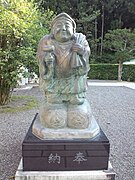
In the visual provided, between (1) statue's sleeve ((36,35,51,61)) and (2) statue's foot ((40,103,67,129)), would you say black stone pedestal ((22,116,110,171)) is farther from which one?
(1) statue's sleeve ((36,35,51,61))

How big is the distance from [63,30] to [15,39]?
319 cm

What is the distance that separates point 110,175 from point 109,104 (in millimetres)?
3955

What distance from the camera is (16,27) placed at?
14.8 ft

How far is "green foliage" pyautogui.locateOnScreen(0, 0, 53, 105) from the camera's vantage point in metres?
4.45

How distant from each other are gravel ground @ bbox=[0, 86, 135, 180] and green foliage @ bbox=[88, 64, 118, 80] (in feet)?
21.7

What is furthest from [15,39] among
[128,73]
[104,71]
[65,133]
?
[128,73]

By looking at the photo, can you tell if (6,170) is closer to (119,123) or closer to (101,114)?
(119,123)

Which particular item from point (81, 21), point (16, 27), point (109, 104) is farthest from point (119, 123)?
point (81, 21)

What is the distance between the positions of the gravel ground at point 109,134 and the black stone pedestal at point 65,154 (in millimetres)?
433

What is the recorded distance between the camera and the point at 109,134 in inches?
136

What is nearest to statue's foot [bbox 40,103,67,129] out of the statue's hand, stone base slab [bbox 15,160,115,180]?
stone base slab [bbox 15,160,115,180]

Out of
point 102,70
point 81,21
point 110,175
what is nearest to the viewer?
point 110,175

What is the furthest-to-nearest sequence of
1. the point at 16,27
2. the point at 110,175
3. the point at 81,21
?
1. the point at 81,21
2. the point at 16,27
3. the point at 110,175

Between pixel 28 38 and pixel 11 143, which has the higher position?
pixel 28 38
